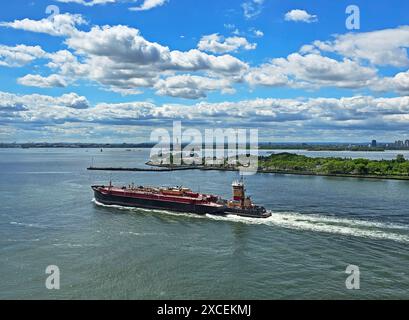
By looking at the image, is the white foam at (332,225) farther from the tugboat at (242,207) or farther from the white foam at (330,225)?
the tugboat at (242,207)

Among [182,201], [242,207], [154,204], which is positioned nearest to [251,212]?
[242,207]

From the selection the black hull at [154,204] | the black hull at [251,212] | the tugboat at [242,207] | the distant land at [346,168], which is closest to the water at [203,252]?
the black hull at [154,204]

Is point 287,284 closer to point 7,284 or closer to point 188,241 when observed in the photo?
point 188,241

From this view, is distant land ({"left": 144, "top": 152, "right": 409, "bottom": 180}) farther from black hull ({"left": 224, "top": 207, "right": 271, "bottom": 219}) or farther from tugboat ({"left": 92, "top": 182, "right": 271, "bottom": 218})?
black hull ({"left": 224, "top": 207, "right": 271, "bottom": 219})

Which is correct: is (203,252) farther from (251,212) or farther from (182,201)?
(182,201)
